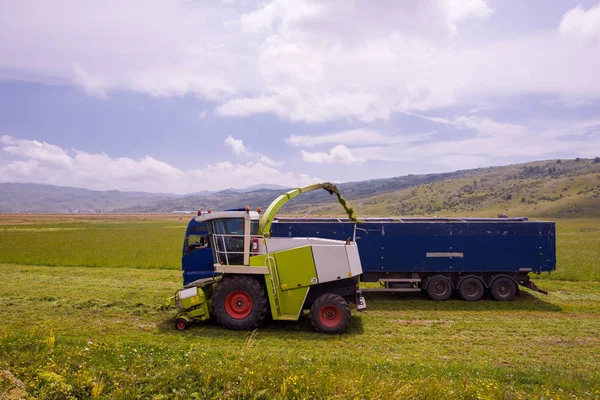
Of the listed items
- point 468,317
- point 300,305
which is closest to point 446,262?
point 468,317

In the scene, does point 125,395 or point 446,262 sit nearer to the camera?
point 125,395

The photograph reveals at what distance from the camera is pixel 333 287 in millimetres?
11742

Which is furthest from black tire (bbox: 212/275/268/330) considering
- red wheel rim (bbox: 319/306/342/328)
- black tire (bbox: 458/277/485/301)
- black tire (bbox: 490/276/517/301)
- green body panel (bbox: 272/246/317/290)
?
black tire (bbox: 490/276/517/301)

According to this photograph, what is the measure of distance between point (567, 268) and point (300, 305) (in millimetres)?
18561

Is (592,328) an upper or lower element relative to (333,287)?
lower

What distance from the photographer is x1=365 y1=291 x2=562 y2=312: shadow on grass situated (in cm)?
1448

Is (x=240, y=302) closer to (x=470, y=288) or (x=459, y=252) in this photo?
(x=459, y=252)

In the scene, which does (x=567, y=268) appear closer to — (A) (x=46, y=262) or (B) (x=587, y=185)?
(A) (x=46, y=262)

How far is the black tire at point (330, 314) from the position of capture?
11.2 m

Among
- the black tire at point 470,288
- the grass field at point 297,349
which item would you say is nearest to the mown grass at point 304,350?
the grass field at point 297,349

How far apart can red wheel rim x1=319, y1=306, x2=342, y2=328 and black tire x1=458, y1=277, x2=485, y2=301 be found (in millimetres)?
6620

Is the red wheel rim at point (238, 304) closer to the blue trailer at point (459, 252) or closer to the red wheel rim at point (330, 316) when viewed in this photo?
the red wheel rim at point (330, 316)

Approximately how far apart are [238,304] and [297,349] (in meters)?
2.46

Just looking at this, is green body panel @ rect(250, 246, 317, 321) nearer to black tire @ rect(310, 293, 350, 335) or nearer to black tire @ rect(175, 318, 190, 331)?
black tire @ rect(310, 293, 350, 335)
